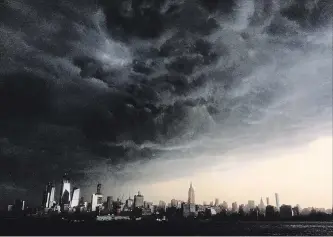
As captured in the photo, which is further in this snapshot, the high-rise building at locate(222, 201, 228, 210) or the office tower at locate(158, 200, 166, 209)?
the high-rise building at locate(222, 201, 228, 210)

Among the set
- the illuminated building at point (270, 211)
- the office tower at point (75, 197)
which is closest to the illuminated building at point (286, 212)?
the illuminated building at point (270, 211)

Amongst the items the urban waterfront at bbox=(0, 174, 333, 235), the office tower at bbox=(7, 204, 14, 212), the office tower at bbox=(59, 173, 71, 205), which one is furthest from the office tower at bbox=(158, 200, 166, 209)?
the office tower at bbox=(7, 204, 14, 212)

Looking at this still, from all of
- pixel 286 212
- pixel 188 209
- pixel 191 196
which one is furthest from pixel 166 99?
pixel 286 212

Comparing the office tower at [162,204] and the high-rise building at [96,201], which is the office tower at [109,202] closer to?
the high-rise building at [96,201]

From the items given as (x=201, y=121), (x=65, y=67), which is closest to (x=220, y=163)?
(x=201, y=121)

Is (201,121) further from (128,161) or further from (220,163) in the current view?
(128,161)

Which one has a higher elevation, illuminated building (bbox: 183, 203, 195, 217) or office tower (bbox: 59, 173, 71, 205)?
office tower (bbox: 59, 173, 71, 205)

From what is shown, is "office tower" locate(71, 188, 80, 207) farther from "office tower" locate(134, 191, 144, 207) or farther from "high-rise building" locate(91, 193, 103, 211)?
"office tower" locate(134, 191, 144, 207)

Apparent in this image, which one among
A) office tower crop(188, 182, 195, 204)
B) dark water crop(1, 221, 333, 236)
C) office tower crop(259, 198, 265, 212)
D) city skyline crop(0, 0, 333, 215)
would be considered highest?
city skyline crop(0, 0, 333, 215)
